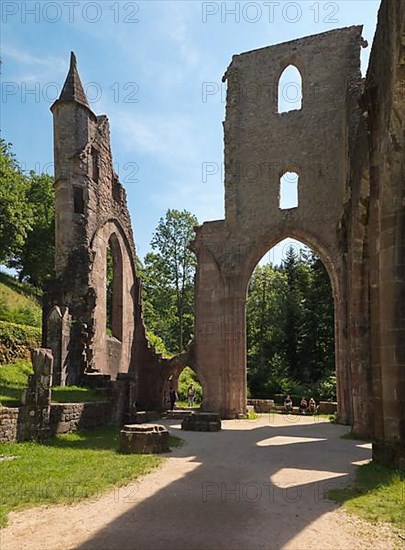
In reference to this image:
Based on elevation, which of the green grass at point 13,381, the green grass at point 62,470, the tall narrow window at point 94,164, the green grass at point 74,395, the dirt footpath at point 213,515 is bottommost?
the dirt footpath at point 213,515

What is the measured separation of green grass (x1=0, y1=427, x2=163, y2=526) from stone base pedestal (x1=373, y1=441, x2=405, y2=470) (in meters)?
3.56

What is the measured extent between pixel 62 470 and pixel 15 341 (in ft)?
46.2

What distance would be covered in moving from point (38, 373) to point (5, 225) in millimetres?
15780

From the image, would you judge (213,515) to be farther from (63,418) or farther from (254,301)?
(254,301)

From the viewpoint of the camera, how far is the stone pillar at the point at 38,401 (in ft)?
35.1

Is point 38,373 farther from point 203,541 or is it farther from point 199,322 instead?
point 199,322

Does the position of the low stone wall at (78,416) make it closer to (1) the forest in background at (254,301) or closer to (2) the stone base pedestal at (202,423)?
(2) the stone base pedestal at (202,423)

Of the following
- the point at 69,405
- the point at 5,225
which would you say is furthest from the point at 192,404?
the point at 69,405

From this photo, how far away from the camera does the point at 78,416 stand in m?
12.7

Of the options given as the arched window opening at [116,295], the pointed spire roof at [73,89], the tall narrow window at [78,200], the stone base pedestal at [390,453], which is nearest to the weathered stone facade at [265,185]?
the arched window opening at [116,295]

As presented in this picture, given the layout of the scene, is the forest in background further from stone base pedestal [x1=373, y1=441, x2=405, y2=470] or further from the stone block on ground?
stone base pedestal [x1=373, y1=441, x2=405, y2=470]

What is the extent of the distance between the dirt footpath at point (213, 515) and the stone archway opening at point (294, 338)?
20683mm

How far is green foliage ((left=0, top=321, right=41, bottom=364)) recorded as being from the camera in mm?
20062

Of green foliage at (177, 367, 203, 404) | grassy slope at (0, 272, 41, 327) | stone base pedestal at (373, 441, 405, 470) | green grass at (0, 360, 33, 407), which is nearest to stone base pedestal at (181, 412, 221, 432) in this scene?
green grass at (0, 360, 33, 407)
